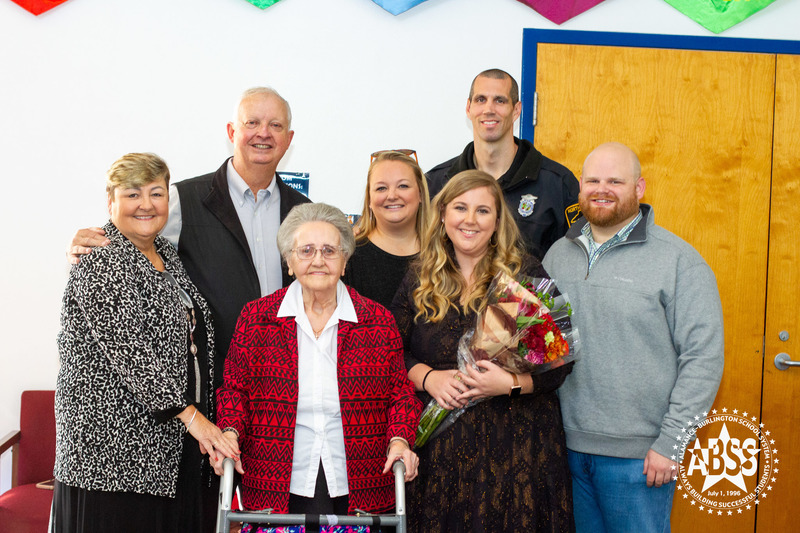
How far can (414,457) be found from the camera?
2.16 metres

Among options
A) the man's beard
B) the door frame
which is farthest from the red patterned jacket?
the door frame

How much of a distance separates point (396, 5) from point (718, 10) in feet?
6.11

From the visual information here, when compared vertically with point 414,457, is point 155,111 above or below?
above

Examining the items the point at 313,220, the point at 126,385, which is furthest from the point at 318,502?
the point at 313,220

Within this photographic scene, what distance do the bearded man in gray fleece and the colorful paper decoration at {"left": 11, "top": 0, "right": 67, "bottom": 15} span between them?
3067 millimetres

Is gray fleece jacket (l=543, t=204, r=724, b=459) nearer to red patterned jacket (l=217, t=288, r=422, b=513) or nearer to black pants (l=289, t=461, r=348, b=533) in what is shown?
red patterned jacket (l=217, t=288, r=422, b=513)

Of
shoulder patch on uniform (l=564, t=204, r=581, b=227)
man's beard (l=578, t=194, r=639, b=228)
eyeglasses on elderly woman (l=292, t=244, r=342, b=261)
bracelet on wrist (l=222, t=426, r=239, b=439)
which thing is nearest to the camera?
bracelet on wrist (l=222, t=426, r=239, b=439)

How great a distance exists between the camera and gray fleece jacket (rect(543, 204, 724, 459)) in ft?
8.08

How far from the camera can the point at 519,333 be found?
220cm

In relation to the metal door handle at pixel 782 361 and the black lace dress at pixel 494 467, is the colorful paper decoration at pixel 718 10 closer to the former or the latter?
the metal door handle at pixel 782 361

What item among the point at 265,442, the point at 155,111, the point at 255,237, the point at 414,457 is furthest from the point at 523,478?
the point at 155,111

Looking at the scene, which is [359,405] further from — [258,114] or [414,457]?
[258,114]

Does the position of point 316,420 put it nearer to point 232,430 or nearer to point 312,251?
point 232,430

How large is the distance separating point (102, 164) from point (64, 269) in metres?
0.63
